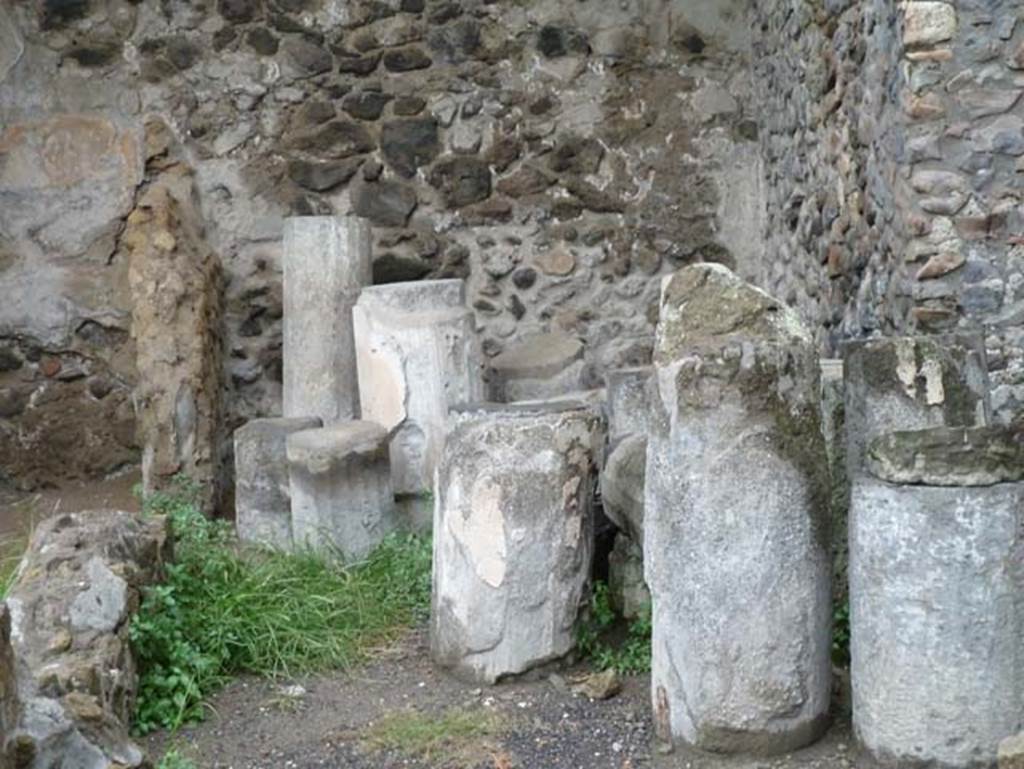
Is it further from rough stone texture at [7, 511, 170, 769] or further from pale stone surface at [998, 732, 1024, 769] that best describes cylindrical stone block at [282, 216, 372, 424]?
pale stone surface at [998, 732, 1024, 769]

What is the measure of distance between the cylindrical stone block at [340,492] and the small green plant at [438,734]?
54.4 inches

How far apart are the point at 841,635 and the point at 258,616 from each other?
1.91 metres

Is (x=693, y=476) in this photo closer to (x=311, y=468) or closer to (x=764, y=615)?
(x=764, y=615)

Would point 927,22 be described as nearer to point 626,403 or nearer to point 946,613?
point 626,403

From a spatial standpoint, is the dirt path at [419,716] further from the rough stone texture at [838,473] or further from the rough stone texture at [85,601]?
the rough stone texture at [838,473]

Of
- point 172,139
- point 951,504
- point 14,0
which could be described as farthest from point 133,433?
point 951,504

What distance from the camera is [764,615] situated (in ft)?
12.8

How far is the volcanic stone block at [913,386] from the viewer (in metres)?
4.39

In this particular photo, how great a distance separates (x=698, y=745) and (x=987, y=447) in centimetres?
109

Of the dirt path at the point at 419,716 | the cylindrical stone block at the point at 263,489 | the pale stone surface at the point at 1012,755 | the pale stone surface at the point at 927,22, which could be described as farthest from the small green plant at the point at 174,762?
the pale stone surface at the point at 927,22

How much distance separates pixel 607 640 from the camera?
16.1 feet

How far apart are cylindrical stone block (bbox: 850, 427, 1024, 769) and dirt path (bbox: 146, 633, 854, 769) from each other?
0.34 metres

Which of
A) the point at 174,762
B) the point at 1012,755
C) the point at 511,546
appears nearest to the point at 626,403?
the point at 511,546

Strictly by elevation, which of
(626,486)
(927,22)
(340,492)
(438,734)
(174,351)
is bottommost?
(438,734)
